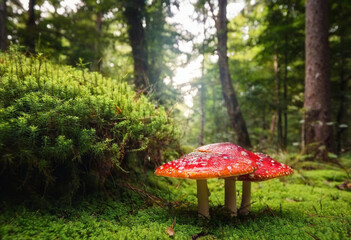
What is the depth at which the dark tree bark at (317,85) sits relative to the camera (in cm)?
553

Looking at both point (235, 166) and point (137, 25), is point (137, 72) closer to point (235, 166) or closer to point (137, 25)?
point (137, 25)

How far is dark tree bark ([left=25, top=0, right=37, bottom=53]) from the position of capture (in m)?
5.05

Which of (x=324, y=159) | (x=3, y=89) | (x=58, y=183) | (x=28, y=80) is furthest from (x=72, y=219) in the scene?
(x=324, y=159)

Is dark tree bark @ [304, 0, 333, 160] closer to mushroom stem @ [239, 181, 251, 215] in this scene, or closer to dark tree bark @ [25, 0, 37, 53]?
mushroom stem @ [239, 181, 251, 215]

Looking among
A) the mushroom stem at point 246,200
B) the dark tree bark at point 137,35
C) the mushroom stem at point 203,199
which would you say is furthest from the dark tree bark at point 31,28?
the mushroom stem at point 246,200

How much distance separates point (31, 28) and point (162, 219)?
19.0 ft

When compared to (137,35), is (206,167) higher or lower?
lower

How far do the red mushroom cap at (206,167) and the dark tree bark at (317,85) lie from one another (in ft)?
16.0

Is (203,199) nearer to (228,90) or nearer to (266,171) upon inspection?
(266,171)

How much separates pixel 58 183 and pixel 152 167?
1466 mm

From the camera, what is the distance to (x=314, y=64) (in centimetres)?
580

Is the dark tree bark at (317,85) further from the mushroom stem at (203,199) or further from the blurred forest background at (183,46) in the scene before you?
the mushroom stem at (203,199)

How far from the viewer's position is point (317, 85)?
5684 mm

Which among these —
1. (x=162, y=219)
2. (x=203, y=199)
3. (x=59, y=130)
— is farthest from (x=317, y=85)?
(x=59, y=130)
